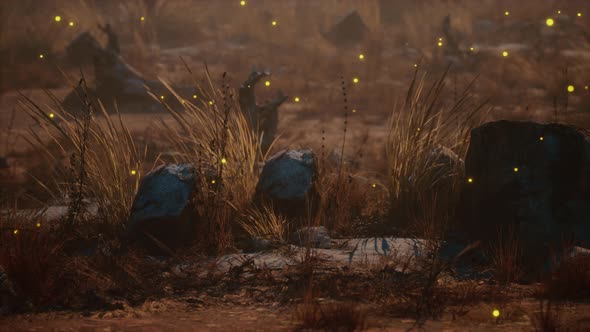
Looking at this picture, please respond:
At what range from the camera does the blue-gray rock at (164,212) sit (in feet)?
16.6

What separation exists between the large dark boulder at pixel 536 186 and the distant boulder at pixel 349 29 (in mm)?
12005

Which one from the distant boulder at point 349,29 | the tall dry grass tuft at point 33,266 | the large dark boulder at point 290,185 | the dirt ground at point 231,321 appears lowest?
the dirt ground at point 231,321

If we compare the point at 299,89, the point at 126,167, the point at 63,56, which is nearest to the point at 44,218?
the point at 126,167

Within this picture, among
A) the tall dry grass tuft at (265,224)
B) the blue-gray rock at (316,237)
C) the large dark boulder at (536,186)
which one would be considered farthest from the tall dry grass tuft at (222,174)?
the large dark boulder at (536,186)

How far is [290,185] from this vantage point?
5.54 meters

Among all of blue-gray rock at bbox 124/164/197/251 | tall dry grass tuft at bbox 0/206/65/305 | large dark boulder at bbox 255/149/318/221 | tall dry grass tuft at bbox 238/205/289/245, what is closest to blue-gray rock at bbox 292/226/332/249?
tall dry grass tuft at bbox 238/205/289/245

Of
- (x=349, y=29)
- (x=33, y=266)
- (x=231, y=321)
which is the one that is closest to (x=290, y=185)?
(x=231, y=321)

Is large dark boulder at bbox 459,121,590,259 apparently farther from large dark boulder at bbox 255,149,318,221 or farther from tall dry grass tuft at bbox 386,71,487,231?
large dark boulder at bbox 255,149,318,221

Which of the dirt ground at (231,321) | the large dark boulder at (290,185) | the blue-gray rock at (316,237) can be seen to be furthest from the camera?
the large dark boulder at (290,185)

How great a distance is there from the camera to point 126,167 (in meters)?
5.70

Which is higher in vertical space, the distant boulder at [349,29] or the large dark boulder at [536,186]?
the distant boulder at [349,29]

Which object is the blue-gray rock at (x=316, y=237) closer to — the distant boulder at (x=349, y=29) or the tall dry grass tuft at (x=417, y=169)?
the tall dry grass tuft at (x=417, y=169)

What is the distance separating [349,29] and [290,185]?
1193 cm

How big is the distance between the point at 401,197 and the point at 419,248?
0.91 m
